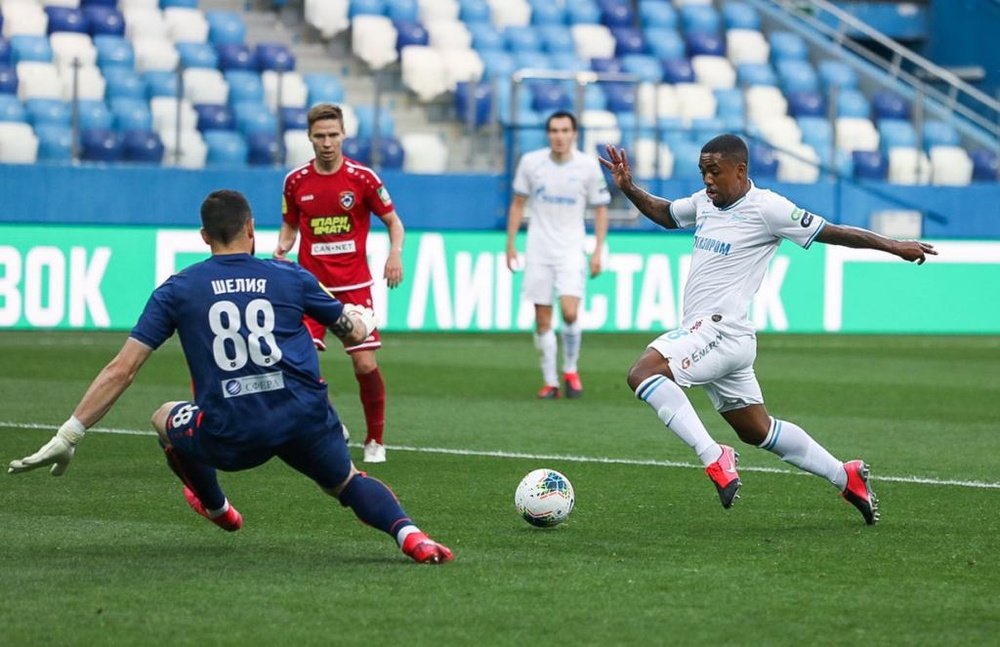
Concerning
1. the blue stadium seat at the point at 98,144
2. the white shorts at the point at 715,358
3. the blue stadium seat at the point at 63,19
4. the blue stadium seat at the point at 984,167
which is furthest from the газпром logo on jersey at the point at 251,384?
the blue stadium seat at the point at 984,167

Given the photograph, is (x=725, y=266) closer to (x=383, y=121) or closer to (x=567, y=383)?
(x=567, y=383)

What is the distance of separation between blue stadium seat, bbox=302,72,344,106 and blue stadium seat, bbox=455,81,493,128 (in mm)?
1470

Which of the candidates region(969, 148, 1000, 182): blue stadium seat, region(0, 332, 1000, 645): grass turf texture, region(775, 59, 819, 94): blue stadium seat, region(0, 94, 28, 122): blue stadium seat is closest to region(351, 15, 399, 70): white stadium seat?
region(0, 94, 28, 122): blue stadium seat

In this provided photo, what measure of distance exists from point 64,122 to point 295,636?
581 inches

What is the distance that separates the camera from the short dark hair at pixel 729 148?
7.11m

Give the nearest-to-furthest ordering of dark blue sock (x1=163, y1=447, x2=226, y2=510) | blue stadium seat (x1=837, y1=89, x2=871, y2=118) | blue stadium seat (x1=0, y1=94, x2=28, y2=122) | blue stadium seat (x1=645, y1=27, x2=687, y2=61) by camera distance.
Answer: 1. dark blue sock (x1=163, y1=447, x2=226, y2=510)
2. blue stadium seat (x1=0, y1=94, x2=28, y2=122)
3. blue stadium seat (x1=837, y1=89, x2=871, y2=118)
4. blue stadium seat (x1=645, y1=27, x2=687, y2=61)

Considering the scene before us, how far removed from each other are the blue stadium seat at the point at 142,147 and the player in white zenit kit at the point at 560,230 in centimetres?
684

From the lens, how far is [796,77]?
24.4 m

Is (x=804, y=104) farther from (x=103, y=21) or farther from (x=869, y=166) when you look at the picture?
(x=103, y=21)

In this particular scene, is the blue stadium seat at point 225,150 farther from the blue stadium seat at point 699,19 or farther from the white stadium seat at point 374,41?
the blue stadium seat at point 699,19

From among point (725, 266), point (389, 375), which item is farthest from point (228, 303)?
point (389, 375)

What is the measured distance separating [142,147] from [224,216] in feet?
43.9

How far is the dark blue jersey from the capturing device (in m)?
5.67

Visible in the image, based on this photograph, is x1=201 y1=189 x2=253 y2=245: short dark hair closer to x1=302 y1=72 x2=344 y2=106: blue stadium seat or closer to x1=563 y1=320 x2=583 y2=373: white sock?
x1=563 y1=320 x2=583 y2=373: white sock
